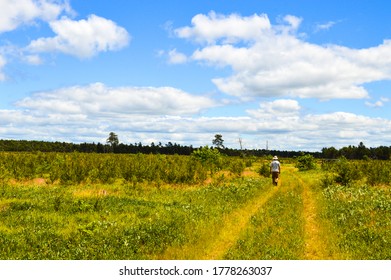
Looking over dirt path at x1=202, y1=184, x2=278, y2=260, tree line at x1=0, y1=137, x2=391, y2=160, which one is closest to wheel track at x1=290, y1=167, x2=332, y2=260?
dirt path at x1=202, y1=184, x2=278, y2=260

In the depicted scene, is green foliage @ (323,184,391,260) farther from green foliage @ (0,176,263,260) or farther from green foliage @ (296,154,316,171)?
green foliage @ (296,154,316,171)

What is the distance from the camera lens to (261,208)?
19.7 m

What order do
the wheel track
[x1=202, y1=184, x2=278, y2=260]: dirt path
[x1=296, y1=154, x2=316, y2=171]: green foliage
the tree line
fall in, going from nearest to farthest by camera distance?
the wheel track, [x1=202, y1=184, x2=278, y2=260]: dirt path, [x1=296, y1=154, x2=316, y2=171]: green foliage, the tree line

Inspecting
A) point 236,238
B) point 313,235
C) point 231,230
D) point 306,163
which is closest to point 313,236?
point 313,235

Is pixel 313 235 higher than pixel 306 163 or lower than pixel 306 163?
lower

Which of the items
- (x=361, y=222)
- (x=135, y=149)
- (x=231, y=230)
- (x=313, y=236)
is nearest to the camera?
(x=313, y=236)

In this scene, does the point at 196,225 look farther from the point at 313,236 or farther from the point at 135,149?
the point at 135,149

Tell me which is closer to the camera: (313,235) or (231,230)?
(313,235)

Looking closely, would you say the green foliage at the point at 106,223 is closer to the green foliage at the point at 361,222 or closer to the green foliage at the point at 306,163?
the green foliage at the point at 361,222

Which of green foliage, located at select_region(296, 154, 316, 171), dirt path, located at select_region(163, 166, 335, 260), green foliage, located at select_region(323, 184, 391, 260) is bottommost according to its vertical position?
dirt path, located at select_region(163, 166, 335, 260)

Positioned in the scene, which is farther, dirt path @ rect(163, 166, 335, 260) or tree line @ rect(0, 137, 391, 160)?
tree line @ rect(0, 137, 391, 160)

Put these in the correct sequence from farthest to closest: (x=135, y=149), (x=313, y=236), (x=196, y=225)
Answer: (x=135, y=149)
(x=196, y=225)
(x=313, y=236)

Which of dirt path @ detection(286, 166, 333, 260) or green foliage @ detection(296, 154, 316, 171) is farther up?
green foliage @ detection(296, 154, 316, 171)

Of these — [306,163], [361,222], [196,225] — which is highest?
[306,163]
